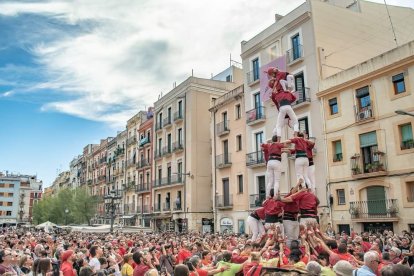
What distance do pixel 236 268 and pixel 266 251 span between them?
102 inches

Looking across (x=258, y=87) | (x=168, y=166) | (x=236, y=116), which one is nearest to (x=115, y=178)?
(x=168, y=166)

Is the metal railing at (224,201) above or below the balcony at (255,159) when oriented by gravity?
below

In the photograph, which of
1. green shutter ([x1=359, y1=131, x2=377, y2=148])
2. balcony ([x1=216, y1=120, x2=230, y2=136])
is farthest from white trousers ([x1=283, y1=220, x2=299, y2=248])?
balcony ([x1=216, y1=120, x2=230, y2=136])

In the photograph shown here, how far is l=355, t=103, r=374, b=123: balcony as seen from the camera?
801 inches

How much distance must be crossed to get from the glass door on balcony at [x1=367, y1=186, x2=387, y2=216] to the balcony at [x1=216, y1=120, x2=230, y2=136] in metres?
13.8

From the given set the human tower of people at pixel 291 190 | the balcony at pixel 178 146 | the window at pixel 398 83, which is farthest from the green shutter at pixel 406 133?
the balcony at pixel 178 146

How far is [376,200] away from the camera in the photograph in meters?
19.6

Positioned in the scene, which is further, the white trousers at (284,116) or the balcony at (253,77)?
the balcony at (253,77)

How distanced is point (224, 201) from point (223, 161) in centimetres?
326

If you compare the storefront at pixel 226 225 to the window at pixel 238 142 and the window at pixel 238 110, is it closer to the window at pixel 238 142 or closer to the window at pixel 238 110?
the window at pixel 238 142

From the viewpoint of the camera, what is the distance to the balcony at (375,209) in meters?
18.7

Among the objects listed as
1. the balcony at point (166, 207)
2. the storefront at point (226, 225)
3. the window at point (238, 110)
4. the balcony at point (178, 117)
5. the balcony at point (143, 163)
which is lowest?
the storefront at point (226, 225)

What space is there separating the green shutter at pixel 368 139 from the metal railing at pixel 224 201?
12.4 metres

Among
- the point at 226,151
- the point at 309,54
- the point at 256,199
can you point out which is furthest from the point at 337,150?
the point at 226,151
